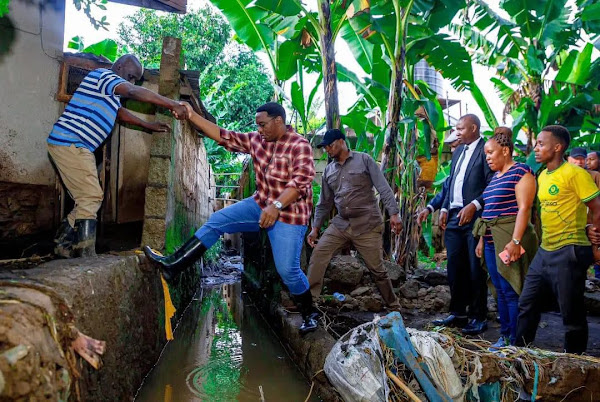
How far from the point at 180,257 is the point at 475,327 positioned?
262 centimetres

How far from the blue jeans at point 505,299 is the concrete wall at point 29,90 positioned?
14.1ft

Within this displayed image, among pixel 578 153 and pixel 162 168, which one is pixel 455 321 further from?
pixel 162 168

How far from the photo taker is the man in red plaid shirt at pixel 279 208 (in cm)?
324

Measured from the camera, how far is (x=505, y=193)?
321cm

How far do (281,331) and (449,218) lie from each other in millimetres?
1970

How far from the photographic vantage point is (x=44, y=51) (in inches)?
173

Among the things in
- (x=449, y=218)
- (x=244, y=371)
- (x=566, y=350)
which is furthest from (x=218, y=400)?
(x=449, y=218)

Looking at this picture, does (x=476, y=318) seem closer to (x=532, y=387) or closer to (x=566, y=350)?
(x=566, y=350)

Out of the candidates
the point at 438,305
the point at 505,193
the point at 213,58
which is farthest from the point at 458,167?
the point at 213,58

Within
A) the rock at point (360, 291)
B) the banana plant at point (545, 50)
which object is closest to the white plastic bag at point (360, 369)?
the rock at point (360, 291)

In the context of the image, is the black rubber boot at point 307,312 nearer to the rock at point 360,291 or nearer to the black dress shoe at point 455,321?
the black dress shoe at point 455,321

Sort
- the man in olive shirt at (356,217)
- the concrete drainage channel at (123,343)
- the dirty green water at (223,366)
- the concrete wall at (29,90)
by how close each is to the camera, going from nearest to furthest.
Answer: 1. the concrete drainage channel at (123,343)
2. the dirty green water at (223,366)
3. the concrete wall at (29,90)
4. the man in olive shirt at (356,217)

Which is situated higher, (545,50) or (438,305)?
(545,50)

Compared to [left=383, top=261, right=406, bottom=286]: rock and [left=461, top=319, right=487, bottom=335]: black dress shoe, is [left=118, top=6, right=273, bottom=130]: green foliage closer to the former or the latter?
[left=383, top=261, right=406, bottom=286]: rock
